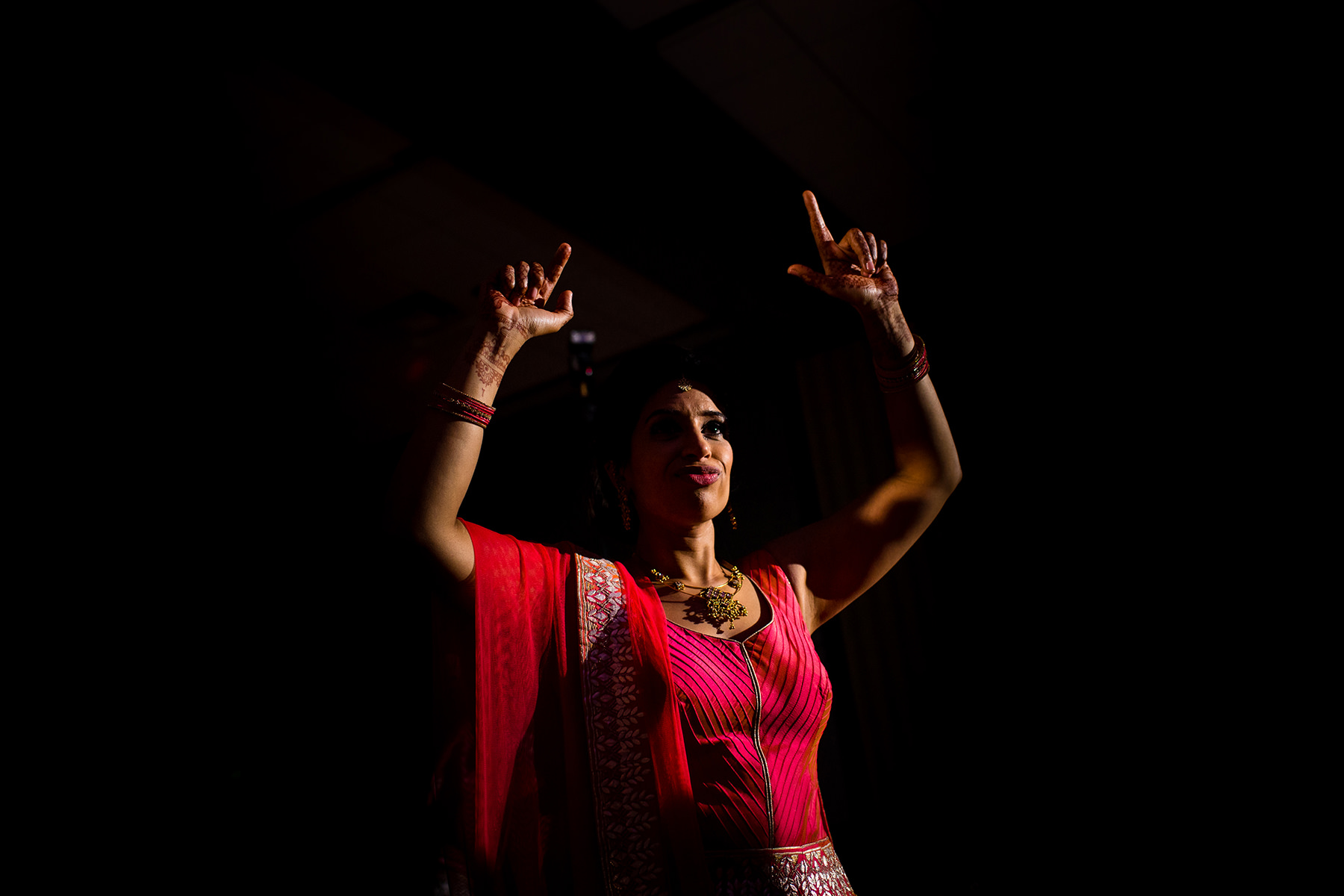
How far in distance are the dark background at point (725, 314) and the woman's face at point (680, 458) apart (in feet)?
2.28

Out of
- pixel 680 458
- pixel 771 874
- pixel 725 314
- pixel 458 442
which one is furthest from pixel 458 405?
pixel 725 314

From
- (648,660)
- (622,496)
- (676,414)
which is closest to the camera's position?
(648,660)

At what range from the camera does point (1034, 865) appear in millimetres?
2961

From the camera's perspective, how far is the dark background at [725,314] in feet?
8.21

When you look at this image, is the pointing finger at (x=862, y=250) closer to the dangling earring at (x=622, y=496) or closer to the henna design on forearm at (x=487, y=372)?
the dangling earring at (x=622, y=496)

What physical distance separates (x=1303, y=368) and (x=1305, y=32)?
3.43 feet

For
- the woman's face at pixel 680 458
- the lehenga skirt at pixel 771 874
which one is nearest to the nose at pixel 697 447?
the woman's face at pixel 680 458

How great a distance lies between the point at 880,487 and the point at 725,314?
95.9 inches

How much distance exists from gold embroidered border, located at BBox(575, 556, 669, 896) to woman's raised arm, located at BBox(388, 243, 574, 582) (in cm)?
21

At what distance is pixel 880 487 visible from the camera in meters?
1.41

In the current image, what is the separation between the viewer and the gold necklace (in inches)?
49.6

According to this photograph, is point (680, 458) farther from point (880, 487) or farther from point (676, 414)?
point (880, 487)

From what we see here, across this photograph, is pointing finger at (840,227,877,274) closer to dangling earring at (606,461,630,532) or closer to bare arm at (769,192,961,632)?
bare arm at (769,192,961,632)

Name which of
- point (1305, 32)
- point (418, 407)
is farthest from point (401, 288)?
point (1305, 32)
